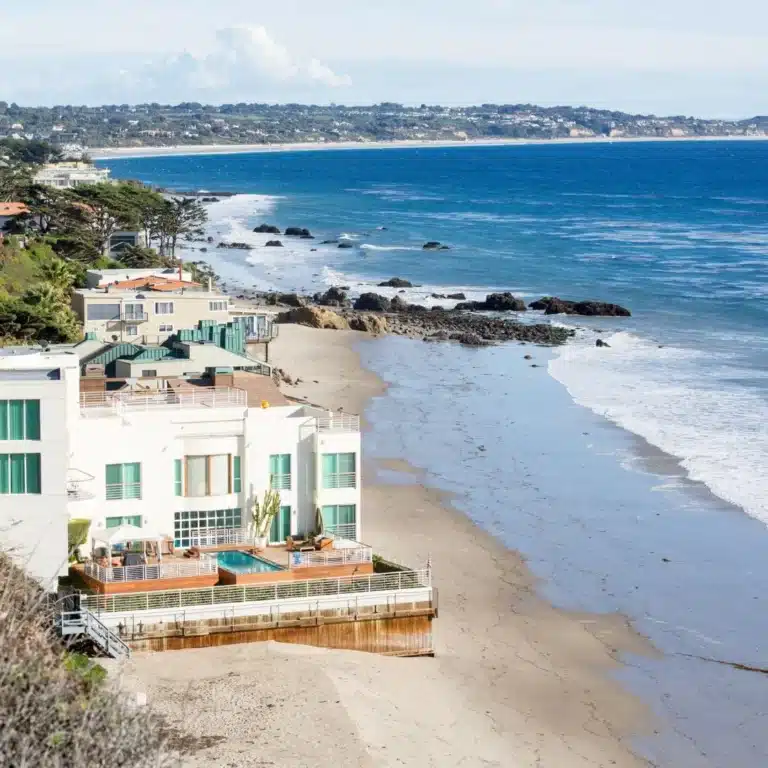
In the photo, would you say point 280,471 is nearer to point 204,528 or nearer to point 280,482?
point 280,482

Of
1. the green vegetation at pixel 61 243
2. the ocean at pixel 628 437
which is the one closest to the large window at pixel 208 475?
the ocean at pixel 628 437

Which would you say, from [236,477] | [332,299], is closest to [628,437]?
[236,477]

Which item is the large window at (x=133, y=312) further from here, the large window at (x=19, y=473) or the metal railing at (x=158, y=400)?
the large window at (x=19, y=473)

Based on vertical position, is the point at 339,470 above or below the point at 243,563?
above

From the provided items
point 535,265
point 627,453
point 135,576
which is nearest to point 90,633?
point 135,576

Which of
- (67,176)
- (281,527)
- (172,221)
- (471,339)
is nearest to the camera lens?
(281,527)

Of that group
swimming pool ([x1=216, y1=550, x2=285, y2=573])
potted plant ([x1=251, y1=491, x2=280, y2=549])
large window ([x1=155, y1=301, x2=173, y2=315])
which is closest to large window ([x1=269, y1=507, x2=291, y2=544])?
potted plant ([x1=251, y1=491, x2=280, y2=549])

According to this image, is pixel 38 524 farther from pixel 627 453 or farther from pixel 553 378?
pixel 553 378
